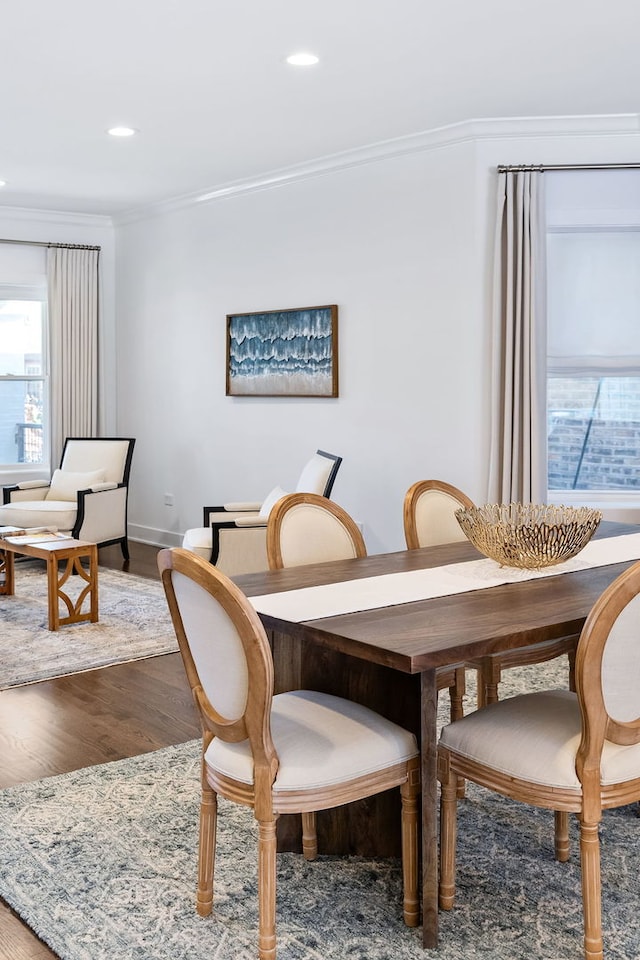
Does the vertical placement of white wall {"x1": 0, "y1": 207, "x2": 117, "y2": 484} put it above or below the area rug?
above

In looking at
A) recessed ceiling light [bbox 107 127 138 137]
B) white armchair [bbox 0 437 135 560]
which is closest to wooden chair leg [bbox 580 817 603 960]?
recessed ceiling light [bbox 107 127 138 137]

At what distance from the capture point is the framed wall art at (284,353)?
6219mm

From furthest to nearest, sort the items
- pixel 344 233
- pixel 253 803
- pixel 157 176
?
1. pixel 157 176
2. pixel 344 233
3. pixel 253 803

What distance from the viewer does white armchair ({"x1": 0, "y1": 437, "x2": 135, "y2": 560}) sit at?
21.9 feet

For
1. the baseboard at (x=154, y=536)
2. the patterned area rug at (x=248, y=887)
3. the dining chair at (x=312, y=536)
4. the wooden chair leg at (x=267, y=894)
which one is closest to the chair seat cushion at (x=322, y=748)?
the wooden chair leg at (x=267, y=894)

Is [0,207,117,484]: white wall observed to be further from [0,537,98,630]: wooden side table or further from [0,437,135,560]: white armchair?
[0,537,98,630]: wooden side table

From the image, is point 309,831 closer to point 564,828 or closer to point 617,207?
point 564,828

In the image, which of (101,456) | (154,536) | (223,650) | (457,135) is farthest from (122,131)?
(223,650)

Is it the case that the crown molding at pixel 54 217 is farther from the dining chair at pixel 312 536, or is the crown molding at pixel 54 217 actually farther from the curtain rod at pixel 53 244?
the dining chair at pixel 312 536

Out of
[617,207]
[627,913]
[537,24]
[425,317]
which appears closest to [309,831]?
[627,913]

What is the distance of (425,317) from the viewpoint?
5617 millimetres

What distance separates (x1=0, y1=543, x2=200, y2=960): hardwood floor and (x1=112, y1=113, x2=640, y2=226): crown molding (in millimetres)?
3197

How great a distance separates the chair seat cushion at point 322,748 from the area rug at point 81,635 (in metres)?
2.33

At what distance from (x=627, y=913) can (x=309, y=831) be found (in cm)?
83
